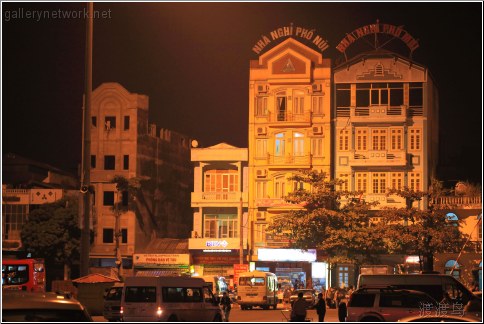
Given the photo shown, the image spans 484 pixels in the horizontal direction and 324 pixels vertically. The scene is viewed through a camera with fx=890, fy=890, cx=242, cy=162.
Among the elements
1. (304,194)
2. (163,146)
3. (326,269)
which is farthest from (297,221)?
(163,146)

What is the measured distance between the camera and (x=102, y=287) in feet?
125

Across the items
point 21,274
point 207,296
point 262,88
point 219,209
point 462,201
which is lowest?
point 21,274

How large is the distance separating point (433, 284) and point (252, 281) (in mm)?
17564

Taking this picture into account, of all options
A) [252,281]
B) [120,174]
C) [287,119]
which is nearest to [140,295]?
[252,281]

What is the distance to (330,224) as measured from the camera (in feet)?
Result: 195

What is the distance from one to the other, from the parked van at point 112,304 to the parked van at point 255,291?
507 inches

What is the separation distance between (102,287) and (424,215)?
87.8ft

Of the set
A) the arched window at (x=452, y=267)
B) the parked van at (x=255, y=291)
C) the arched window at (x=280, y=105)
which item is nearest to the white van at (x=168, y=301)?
the parked van at (x=255, y=291)

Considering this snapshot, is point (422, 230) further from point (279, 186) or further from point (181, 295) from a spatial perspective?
point (181, 295)

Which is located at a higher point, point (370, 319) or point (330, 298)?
point (370, 319)

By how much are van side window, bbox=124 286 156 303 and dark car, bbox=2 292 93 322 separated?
15.9 meters

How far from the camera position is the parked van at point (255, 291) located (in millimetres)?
49969

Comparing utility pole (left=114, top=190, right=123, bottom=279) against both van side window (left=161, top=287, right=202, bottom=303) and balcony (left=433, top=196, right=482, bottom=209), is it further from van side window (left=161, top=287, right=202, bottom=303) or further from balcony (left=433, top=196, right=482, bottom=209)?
van side window (left=161, top=287, right=202, bottom=303)

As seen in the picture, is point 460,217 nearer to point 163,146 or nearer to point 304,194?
point 304,194
